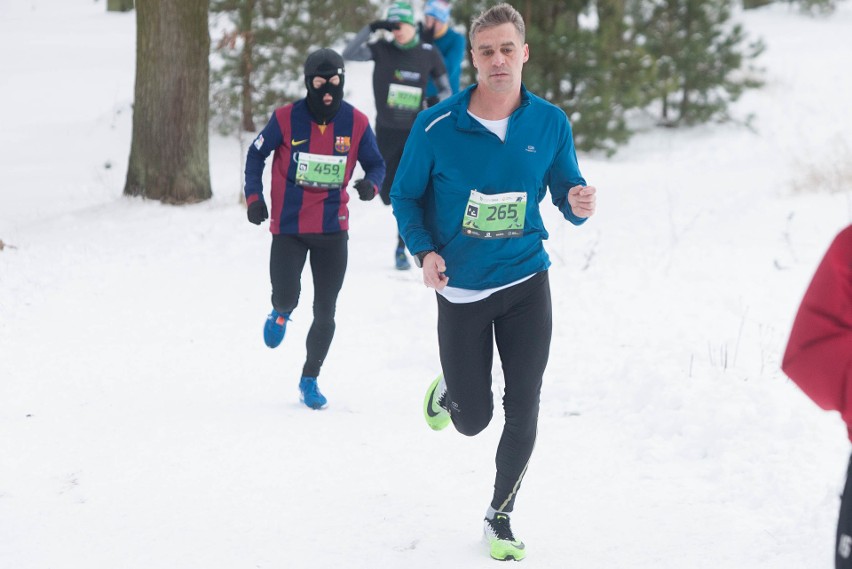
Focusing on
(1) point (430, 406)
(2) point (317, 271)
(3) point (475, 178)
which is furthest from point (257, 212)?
(3) point (475, 178)

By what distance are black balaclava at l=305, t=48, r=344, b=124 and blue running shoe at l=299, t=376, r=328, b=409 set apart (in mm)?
1368

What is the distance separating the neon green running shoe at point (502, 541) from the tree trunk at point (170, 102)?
8.00 metres

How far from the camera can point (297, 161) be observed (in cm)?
512

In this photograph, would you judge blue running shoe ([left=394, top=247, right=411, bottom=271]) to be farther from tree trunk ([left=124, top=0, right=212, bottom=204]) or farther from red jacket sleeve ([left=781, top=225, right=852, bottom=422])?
red jacket sleeve ([left=781, top=225, right=852, bottom=422])

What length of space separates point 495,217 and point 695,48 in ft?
41.4

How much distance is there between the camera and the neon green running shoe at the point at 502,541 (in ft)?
11.8

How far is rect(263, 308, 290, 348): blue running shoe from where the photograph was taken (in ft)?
18.2

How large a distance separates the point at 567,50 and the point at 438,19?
5079 mm

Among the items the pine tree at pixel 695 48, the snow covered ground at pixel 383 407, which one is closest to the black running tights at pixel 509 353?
the snow covered ground at pixel 383 407

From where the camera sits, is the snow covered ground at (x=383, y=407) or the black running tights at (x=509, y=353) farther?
the snow covered ground at (x=383, y=407)

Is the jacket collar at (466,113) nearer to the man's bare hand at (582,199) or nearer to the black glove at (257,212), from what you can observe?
the man's bare hand at (582,199)

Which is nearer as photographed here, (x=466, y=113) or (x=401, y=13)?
(x=466, y=113)

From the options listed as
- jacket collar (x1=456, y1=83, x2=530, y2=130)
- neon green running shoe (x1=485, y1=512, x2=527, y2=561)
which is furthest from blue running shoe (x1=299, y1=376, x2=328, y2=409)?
jacket collar (x1=456, y1=83, x2=530, y2=130)

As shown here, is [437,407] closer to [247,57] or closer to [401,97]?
[401,97]
